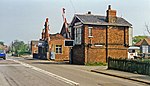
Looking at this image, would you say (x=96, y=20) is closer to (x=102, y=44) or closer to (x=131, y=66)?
(x=102, y=44)

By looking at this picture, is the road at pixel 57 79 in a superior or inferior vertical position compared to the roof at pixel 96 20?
inferior

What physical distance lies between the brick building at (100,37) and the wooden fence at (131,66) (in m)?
9.82

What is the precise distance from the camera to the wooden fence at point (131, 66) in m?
24.5

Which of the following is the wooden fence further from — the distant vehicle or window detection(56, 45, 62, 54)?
window detection(56, 45, 62, 54)

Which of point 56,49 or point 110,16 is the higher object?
point 110,16

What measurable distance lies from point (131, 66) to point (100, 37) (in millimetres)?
15908

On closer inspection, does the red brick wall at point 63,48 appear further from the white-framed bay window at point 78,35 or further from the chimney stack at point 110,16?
the chimney stack at point 110,16

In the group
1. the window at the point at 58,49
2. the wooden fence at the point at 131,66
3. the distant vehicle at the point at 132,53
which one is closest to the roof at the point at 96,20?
the distant vehicle at the point at 132,53

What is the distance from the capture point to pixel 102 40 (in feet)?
140

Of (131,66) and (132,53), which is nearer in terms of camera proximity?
(131,66)

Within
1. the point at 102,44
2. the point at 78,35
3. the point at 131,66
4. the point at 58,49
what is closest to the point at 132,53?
the point at 58,49

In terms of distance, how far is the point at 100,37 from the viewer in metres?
42.6

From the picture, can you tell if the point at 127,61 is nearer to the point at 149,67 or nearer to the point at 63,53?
the point at 149,67

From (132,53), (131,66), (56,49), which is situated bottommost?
(131,66)
